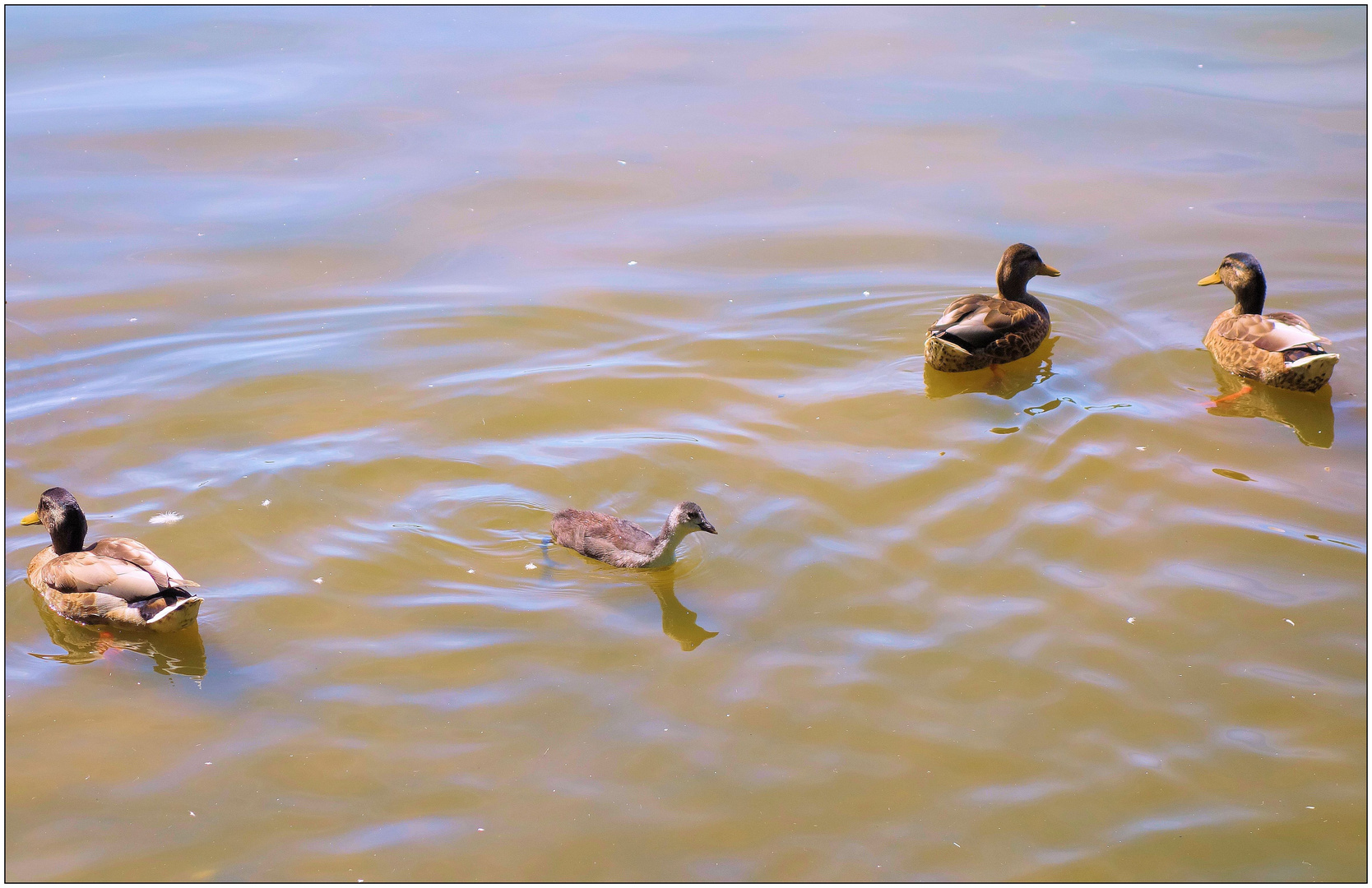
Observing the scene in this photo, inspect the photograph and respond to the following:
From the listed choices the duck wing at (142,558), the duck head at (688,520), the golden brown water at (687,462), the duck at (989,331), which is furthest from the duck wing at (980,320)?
the duck wing at (142,558)

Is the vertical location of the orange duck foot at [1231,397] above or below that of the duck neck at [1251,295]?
below

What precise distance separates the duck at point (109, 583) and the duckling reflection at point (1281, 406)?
23.5 ft

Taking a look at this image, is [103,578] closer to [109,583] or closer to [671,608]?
[109,583]

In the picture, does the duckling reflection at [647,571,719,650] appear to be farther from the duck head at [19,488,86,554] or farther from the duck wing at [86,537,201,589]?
the duck head at [19,488,86,554]

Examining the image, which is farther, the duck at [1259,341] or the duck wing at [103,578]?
the duck at [1259,341]

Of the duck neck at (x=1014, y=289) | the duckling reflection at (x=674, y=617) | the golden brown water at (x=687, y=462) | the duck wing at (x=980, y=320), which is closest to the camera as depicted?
the golden brown water at (x=687, y=462)

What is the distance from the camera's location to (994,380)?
8.97 m

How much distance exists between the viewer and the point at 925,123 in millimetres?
13023

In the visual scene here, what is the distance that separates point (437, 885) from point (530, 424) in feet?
12.8

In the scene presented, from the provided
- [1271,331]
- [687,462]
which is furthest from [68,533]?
[1271,331]

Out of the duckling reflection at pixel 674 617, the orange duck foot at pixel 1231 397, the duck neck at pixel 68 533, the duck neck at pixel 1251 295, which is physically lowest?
the duckling reflection at pixel 674 617

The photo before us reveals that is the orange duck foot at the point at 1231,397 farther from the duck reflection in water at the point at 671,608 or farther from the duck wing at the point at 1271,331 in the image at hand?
the duck reflection in water at the point at 671,608

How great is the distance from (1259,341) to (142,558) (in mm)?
7887

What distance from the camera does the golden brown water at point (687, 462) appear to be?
17.4 ft
